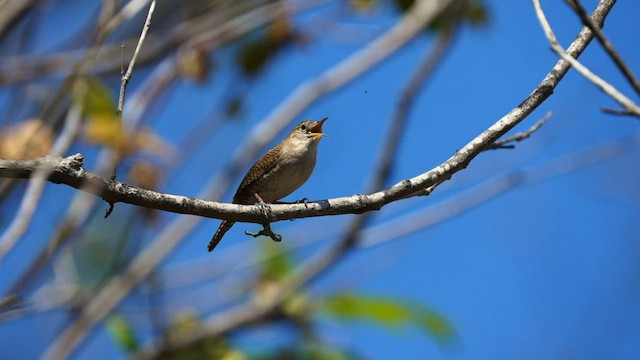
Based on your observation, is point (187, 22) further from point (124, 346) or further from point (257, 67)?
point (124, 346)

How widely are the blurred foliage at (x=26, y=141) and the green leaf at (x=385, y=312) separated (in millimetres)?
3556

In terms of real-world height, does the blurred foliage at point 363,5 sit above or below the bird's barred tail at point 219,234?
above

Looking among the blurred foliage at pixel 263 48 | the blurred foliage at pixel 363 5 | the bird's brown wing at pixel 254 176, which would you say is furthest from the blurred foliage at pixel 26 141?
the blurred foliage at pixel 363 5

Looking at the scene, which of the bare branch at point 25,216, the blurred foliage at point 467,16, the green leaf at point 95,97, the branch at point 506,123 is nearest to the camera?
the branch at point 506,123

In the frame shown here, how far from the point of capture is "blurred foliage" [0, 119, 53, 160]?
5575 mm

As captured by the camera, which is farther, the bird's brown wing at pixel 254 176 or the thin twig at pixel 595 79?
the bird's brown wing at pixel 254 176

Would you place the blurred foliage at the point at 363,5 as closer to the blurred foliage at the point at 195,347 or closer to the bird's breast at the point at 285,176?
the bird's breast at the point at 285,176

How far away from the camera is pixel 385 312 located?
8.25 metres

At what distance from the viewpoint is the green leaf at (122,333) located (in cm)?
746

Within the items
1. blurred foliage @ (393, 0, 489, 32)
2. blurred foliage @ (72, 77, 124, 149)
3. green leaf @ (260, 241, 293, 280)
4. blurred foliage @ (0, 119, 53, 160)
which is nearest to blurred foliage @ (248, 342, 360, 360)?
green leaf @ (260, 241, 293, 280)

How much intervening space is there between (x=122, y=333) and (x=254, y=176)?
1.85 meters

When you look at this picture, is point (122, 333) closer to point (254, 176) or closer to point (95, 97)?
point (254, 176)

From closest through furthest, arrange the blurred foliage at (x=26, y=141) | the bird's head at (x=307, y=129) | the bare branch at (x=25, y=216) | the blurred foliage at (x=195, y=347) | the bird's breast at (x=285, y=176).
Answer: the bare branch at (x=25, y=216) → the blurred foliage at (x=26, y=141) → the bird's breast at (x=285, y=176) → the bird's head at (x=307, y=129) → the blurred foliage at (x=195, y=347)

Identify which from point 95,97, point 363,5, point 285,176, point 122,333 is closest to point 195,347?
point 122,333
